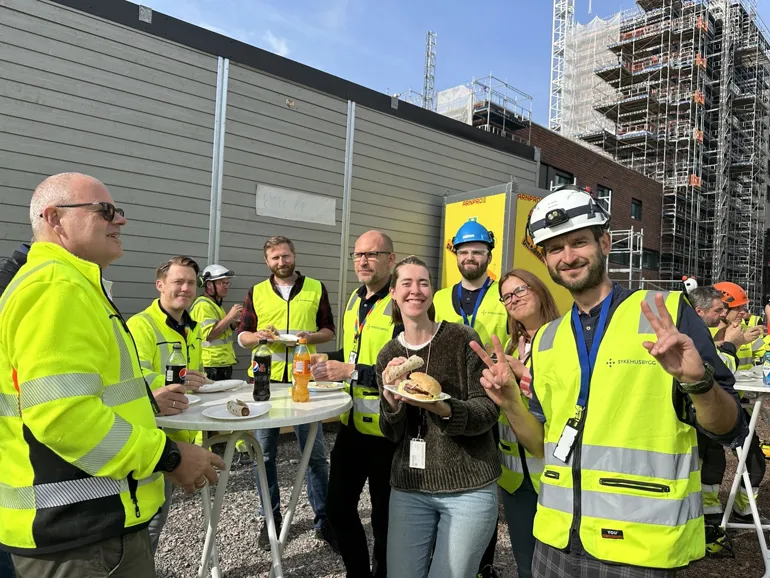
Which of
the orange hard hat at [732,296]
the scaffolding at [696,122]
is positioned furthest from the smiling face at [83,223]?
the scaffolding at [696,122]

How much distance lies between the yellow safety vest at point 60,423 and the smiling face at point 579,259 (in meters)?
1.64

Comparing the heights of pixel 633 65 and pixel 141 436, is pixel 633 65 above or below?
above

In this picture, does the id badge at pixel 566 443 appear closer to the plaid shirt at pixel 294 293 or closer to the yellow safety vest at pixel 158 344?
the yellow safety vest at pixel 158 344

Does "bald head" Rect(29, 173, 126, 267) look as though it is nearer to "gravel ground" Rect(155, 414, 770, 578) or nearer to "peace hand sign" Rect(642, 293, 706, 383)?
"peace hand sign" Rect(642, 293, 706, 383)

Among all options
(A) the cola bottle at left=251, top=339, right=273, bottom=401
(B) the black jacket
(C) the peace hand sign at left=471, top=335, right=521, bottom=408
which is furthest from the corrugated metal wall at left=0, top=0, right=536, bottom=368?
(C) the peace hand sign at left=471, top=335, right=521, bottom=408

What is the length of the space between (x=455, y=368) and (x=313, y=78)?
5809 mm

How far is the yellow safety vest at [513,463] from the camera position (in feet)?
7.78

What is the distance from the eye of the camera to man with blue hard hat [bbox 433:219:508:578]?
11.9 feet

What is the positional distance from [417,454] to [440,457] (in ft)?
0.37

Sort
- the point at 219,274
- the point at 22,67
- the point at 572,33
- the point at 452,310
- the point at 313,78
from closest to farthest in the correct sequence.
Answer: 1. the point at 452,310
2. the point at 22,67
3. the point at 219,274
4. the point at 313,78
5. the point at 572,33

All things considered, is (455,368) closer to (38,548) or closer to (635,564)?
(635,564)

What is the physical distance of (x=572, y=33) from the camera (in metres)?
38.3

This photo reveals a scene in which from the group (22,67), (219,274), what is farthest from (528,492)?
(22,67)

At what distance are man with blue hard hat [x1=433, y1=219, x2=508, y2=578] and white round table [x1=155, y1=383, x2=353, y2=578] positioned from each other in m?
1.18
